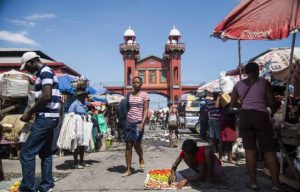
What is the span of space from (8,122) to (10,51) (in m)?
39.4

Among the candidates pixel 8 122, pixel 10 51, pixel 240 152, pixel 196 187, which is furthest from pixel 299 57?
pixel 10 51

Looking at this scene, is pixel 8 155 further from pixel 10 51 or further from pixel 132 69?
pixel 132 69

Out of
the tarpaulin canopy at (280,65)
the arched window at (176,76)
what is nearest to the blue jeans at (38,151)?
the tarpaulin canopy at (280,65)

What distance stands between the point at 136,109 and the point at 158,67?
69.9 meters

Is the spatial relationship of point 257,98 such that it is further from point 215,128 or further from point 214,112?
point 215,128

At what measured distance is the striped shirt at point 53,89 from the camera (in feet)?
18.1

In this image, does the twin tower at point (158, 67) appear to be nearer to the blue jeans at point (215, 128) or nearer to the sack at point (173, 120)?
the sack at point (173, 120)

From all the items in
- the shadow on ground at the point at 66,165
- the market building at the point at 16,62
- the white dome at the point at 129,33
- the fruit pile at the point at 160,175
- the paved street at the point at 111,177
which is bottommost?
the shadow on ground at the point at 66,165

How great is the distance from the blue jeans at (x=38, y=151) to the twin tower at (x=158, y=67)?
6465cm

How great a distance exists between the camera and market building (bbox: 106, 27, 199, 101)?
72062 millimetres

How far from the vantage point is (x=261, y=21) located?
208 inches

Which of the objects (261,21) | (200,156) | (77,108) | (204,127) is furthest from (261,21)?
(204,127)

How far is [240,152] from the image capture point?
31.9ft

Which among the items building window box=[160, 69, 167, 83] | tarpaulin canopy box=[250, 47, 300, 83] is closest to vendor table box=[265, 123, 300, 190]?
tarpaulin canopy box=[250, 47, 300, 83]
